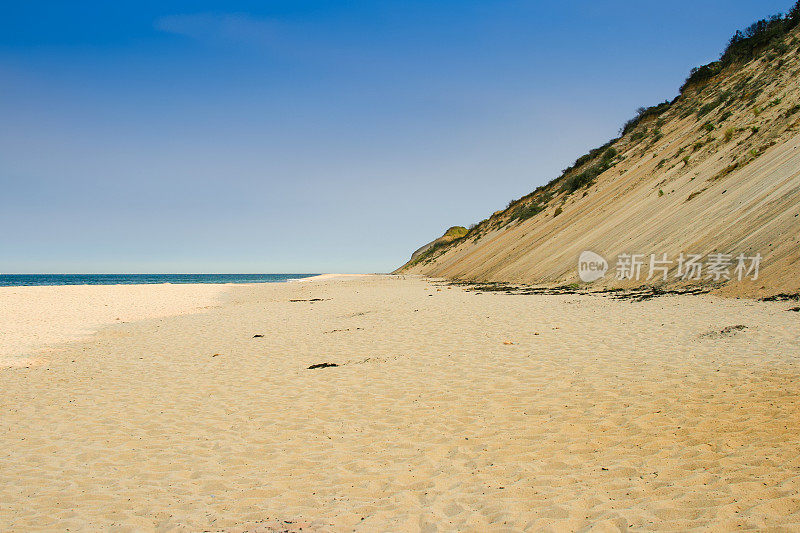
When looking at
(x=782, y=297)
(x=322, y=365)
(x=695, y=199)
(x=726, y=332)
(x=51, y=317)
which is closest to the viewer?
(x=322, y=365)

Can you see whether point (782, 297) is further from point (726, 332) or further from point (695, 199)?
point (695, 199)

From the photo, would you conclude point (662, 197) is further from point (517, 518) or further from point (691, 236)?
point (517, 518)

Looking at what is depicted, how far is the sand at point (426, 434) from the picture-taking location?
4309 mm

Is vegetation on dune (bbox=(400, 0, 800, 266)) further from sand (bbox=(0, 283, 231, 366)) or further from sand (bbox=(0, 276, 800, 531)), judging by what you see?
sand (bbox=(0, 283, 231, 366))

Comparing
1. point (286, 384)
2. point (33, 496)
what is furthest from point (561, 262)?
point (33, 496)

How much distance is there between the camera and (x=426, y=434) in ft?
20.3

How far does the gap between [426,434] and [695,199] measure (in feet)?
77.0

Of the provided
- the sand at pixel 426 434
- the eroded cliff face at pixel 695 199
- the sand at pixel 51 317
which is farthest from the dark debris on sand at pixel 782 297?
the sand at pixel 51 317

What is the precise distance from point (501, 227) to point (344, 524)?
5082 centimetres

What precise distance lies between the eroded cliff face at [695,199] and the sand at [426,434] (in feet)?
23.4

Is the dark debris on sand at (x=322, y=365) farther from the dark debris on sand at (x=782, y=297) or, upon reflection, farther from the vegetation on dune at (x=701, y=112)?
the vegetation on dune at (x=701, y=112)

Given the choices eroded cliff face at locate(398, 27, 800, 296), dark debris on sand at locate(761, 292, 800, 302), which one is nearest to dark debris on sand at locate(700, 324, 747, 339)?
dark debris on sand at locate(761, 292, 800, 302)

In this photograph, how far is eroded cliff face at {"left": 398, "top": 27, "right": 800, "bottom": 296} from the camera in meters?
17.9

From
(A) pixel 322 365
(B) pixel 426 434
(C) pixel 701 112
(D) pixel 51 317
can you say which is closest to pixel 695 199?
(C) pixel 701 112
